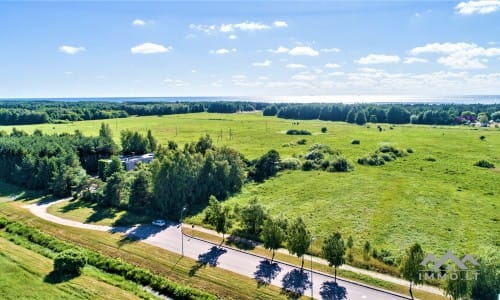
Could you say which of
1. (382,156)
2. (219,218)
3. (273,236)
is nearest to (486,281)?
(273,236)

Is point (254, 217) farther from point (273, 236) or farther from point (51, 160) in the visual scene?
point (51, 160)

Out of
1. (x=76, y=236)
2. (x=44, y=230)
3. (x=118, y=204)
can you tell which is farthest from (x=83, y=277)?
(x=118, y=204)

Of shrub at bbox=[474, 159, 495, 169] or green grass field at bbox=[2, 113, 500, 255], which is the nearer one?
green grass field at bbox=[2, 113, 500, 255]

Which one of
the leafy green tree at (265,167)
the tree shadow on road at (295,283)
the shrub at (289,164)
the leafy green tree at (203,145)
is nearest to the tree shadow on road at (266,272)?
the tree shadow on road at (295,283)

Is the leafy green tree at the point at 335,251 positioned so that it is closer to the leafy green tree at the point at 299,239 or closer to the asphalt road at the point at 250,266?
the asphalt road at the point at 250,266

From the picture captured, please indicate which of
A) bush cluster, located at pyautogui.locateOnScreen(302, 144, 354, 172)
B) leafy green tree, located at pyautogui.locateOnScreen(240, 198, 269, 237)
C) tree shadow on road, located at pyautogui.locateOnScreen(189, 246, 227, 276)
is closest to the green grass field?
bush cluster, located at pyautogui.locateOnScreen(302, 144, 354, 172)

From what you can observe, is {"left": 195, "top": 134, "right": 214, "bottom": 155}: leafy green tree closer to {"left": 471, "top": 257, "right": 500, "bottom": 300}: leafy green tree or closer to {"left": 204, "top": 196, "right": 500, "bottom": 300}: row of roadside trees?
{"left": 204, "top": 196, "right": 500, "bottom": 300}: row of roadside trees
